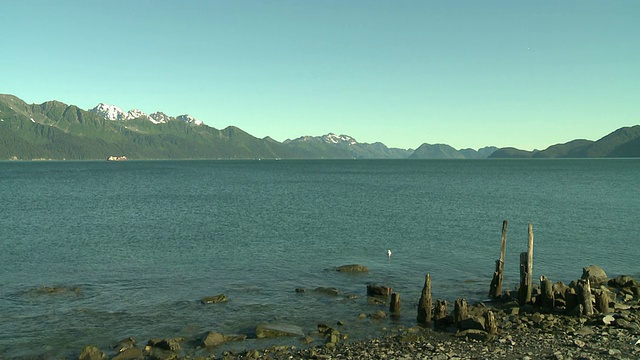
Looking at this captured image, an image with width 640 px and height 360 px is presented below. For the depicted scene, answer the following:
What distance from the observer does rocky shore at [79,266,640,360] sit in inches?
801

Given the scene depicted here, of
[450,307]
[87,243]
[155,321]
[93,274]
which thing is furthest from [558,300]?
[87,243]

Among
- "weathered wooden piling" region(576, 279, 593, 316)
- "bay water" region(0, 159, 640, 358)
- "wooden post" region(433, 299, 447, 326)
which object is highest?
"weathered wooden piling" region(576, 279, 593, 316)

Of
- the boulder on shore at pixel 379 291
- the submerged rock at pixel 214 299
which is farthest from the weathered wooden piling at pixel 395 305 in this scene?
the submerged rock at pixel 214 299

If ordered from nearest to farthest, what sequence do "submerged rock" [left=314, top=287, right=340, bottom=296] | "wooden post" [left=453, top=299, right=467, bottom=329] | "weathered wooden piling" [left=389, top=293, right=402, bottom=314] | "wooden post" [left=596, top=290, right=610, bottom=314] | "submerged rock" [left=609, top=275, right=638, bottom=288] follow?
"wooden post" [left=453, top=299, right=467, bottom=329] → "wooden post" [left=596, top=290, right=610, bottom=314] → "weathered wooden piling" [left=389, top=293, right=402, bottom=314] → "submerged rock" [left=314, top=287, right=340, bottom=296] → "submerged rock" [left=609, top=275, right=638, bottom=288]

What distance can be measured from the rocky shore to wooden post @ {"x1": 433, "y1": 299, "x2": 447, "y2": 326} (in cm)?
7

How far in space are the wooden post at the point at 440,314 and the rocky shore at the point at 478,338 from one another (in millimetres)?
67

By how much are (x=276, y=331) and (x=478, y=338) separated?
946cm

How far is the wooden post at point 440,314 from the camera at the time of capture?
24.6m

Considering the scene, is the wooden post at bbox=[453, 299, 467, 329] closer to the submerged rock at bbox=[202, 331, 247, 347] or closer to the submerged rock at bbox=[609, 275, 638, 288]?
the submerged rock at bbox=[202, 331, 247, 347]

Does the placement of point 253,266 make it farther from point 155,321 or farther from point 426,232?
point 426,232

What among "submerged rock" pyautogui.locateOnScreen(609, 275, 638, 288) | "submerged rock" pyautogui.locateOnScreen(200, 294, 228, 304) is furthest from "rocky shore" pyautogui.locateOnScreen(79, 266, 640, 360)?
"submerged rock" pyautogui.locateOnScreen(200, 294, 228, 304)

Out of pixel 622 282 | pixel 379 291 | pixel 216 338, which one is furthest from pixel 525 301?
pixel 216 338

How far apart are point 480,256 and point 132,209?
5700 cm

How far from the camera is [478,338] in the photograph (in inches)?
874
